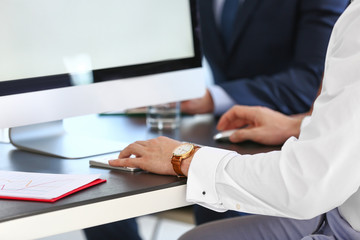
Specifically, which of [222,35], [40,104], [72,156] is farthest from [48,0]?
[222,35]

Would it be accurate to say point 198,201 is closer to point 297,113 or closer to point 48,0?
point 48,0

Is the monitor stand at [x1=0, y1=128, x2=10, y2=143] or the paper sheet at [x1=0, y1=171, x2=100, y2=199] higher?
the paper sheet at [x1=0, y1=171, x2=100, y2=199]

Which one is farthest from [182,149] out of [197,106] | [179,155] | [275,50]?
[275,50]

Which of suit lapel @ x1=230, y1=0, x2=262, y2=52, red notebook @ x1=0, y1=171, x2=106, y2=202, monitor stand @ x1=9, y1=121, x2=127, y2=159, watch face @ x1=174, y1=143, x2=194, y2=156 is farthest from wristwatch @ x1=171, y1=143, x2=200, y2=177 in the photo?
suit lapel @ x1=230, y1=0, x2=262, y2=52

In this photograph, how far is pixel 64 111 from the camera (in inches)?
50.3

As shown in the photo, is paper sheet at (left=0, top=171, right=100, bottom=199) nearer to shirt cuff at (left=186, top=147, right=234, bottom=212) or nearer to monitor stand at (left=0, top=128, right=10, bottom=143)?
Result: shirt cuff at (left=186, top=147, right=234, bottom=212)

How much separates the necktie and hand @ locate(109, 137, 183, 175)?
104 centimetres

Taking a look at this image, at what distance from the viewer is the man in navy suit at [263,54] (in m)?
1.80

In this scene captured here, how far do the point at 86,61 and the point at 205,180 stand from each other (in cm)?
40

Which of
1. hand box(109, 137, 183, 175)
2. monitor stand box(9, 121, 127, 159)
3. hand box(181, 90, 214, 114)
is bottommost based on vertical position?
hand box(181, 90, 214, 114)

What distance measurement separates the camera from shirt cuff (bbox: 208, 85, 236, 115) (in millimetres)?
1795

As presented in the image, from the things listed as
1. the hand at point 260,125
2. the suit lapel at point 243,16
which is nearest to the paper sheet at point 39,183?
the hand at point 260,125

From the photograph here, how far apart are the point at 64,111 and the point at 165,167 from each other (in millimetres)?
283

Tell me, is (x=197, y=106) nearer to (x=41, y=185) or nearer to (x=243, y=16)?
(x=243, y=16)
